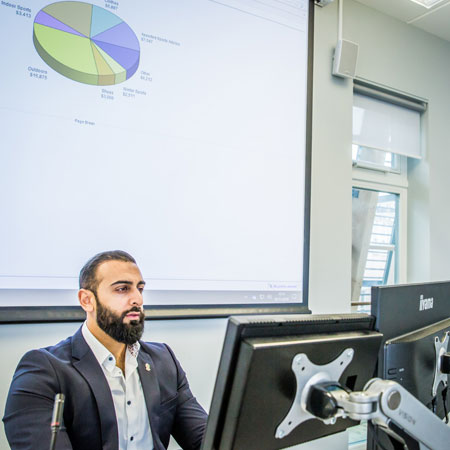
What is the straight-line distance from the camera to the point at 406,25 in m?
2.80

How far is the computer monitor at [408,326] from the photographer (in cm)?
86

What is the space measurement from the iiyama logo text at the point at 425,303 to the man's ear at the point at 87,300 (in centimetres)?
94

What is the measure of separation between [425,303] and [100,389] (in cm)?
87

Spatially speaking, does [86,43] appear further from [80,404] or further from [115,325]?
[80,404]

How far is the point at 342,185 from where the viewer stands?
7.94ft

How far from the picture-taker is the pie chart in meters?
1.63

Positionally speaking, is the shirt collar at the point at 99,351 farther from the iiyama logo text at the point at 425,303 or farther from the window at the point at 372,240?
the window at the point at 372,240

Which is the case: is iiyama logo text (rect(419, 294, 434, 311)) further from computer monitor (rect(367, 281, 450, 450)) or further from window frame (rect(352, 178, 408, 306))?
window frame (rect(352, 178, 408, 306))

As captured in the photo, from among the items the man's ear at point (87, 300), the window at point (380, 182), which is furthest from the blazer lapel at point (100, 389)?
the window at point (380, 182)

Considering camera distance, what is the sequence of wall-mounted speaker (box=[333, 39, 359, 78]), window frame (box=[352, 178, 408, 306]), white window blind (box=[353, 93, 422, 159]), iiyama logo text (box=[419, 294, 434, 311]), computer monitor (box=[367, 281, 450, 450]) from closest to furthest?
computer monitor (box=[367, 281, 450, 450]) < iiyama logo text (box=[419, 294, 434, 311]) < wall-mounted speaker (box=[333, 39, 359, 78]) < white window blind (box=[353, 93, 422, 159]) < window frame (box=[352, 178, 408, 306])

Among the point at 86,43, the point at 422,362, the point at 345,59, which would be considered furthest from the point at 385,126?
the point at 422,362

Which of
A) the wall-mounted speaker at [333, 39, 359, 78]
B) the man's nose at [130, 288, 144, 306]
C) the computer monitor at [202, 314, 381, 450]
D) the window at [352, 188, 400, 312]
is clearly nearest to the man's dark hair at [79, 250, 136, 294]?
the man's nose at [130, 288, 144, 306]

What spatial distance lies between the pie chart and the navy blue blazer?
1.01m

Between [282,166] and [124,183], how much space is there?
0.82 meters
